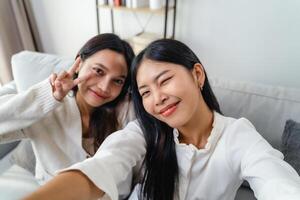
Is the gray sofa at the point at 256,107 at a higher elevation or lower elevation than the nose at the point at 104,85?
lower

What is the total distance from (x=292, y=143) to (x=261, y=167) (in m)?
0.45

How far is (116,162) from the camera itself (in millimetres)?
714

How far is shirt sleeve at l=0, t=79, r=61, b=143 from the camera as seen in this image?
938 millimetres

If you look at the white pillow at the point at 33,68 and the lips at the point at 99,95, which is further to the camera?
the white pillow at the point at 33,68

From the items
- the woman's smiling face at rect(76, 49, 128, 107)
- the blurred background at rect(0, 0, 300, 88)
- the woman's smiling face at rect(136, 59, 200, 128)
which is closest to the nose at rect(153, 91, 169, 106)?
the woman's smiling face at rect(136, 59, 200, 128)

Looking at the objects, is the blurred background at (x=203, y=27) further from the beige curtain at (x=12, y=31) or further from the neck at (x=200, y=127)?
the neck at (x=200, y=127)

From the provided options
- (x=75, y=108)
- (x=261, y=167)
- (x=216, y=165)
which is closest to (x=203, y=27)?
(x=75, y=108)

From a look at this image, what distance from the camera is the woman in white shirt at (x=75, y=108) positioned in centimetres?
95

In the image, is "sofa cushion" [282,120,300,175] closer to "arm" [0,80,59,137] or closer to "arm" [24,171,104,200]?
"arm" [24,171,104,200]

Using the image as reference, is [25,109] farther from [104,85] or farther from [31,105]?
[104,85]

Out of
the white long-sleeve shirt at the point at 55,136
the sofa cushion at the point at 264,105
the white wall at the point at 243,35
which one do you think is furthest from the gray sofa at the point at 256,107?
the white wall at the point at 243,35

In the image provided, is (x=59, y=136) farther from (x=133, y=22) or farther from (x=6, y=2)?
(x=6, y=2)

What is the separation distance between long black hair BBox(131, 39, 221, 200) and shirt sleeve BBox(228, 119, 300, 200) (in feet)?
0.56

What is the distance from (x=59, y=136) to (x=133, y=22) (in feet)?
4.38
